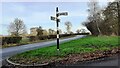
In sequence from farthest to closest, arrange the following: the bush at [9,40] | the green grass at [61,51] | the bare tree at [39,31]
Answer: the bare tree at [39,31], the bush at [9,40], the green grass at [61,51]

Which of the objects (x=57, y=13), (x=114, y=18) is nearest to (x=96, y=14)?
(x=114, y=18)

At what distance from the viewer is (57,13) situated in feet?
52.9

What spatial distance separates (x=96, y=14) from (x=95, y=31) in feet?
16.4

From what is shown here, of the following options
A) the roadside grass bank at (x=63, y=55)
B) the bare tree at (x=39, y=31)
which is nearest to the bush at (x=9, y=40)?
the roadside grass bank at (x=63, y=55)

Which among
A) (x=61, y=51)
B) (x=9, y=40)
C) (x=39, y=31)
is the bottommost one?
(x=9, y=40)

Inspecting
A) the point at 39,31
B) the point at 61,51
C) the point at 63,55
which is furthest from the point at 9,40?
the point at 63,55

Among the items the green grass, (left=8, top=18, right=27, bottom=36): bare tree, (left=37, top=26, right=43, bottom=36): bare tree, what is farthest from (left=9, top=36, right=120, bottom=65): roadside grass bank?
(left=8, top=18, right=27, bottom=36): bare tree

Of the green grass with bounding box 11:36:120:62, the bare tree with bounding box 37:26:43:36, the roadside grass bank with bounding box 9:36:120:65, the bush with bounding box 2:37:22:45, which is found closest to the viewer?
the roadside grass bank with bounding box 9:36:120:65

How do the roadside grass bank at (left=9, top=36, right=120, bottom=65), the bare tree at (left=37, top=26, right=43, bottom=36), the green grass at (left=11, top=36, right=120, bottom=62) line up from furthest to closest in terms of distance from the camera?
the bare tree at (left=37, top=26, right=43, bottom=36) < the green grass at (left=11, top=36, right=120, bottom=62) < the roadside grass bank at (left=9, top=36, right=120, bottom=65)

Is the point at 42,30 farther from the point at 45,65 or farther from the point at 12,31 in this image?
the point at 45,65

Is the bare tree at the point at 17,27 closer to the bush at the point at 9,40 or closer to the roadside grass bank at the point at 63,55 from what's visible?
the bush at the point at 9,40

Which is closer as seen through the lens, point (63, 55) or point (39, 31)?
point (63, 55)

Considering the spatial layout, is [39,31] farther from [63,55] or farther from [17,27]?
[63,55]

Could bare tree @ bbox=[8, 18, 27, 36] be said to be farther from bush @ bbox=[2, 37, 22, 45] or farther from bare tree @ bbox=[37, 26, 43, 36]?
bush @ bbox=[2, 37, 22, 45]
